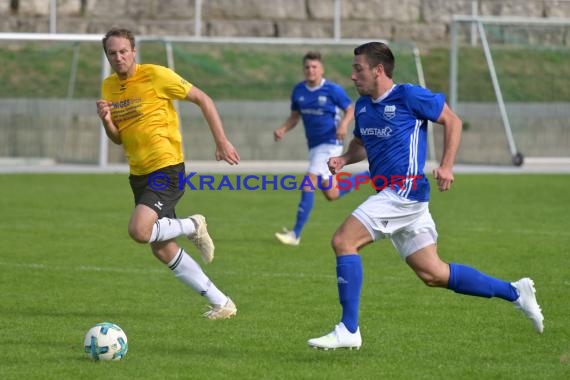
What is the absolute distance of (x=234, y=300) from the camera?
958 centimetres

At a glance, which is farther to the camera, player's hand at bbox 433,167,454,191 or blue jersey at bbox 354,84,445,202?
blue jersey at bbox 354,84,445,202

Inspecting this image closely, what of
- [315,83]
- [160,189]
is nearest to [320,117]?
[315,83]

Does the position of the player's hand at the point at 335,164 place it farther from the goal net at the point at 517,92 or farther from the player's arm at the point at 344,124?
the goal net at the point at 517,92

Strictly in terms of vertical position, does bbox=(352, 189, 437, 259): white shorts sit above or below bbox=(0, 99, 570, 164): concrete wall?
above

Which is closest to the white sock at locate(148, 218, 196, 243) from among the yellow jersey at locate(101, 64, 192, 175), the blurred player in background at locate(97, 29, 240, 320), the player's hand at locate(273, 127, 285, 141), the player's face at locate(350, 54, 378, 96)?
the blurred player in background at locate(97, 29, 240, 320)

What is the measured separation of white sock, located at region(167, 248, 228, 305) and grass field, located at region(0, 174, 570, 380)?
251 mm

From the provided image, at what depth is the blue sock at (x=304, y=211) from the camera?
13.6m

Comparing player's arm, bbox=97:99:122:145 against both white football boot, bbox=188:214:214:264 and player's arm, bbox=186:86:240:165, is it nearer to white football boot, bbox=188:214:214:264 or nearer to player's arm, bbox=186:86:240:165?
Answer: player's arm, bbox=186:86:240:165

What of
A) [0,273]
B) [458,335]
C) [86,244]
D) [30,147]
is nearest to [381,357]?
[458,335]

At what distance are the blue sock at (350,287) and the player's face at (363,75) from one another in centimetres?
108

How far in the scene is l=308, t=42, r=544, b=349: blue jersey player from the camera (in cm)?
734

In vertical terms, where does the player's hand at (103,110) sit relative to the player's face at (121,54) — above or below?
below

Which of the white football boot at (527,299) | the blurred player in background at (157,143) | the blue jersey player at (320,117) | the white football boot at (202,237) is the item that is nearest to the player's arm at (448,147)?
the white football boot at (527,299)

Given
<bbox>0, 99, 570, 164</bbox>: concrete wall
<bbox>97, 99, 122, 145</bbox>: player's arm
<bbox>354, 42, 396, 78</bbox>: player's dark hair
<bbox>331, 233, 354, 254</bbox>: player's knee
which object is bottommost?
<bbox>0, 99, 570, 164</bbox>: concrete wall
